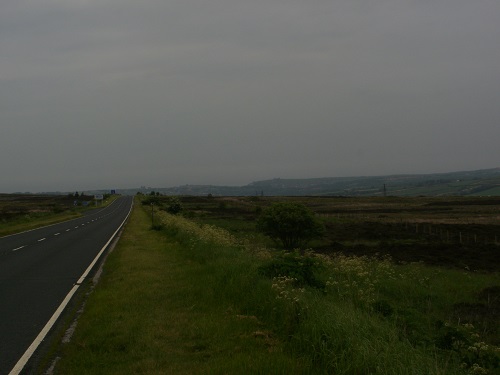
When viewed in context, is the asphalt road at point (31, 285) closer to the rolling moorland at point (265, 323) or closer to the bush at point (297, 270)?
the rolling moorland at point (265, 323)

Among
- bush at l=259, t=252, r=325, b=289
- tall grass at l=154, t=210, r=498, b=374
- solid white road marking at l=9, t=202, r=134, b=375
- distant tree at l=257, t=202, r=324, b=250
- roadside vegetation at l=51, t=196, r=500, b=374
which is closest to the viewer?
tall grass at l=154, t=210, r=498, b=374

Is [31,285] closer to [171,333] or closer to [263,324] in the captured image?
[171,333]

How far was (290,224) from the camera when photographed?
32.9 metres

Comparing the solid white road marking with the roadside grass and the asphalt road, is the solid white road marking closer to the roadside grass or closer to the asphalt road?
the asphalt road

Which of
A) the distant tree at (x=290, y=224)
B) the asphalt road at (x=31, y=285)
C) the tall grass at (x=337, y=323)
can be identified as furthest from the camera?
the distant tree at (x=290, y=224)

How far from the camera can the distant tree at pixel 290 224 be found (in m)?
32.8

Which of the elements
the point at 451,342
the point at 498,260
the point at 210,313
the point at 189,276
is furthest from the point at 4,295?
the point at 498,260

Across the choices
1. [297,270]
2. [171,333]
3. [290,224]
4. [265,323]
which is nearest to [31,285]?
[171,333]

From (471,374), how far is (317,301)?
2.79 metres

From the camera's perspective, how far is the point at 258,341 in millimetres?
7070

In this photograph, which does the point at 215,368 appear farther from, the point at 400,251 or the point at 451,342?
the point at 400,251

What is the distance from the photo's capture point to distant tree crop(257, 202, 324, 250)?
107 ft

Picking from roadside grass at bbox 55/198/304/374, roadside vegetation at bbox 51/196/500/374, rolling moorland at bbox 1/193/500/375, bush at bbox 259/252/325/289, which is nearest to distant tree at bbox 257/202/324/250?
rolling moorland at bbox 1/193/500/375

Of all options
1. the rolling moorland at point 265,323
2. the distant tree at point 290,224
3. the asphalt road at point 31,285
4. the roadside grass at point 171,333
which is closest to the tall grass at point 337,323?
the rolling moorland at point 265,323
